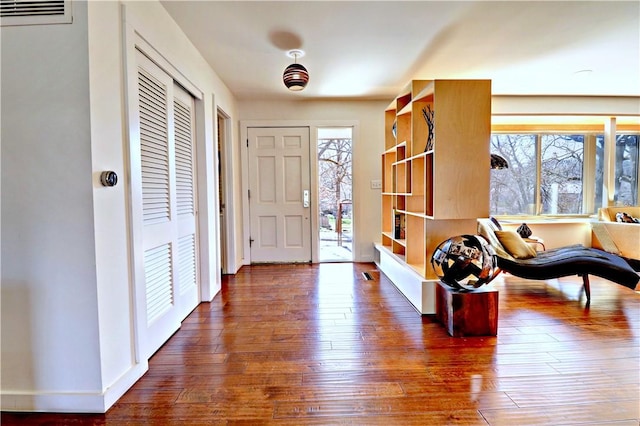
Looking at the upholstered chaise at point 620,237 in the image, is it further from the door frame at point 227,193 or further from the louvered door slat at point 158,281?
the louvered door slat at point 158,281

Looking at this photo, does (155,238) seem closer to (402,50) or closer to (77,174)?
(77,174)

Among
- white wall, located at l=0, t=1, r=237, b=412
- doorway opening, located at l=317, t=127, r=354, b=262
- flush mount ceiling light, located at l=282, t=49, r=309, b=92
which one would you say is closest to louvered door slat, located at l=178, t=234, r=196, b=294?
white wall, located at l=0, t=1, r=237, b=412

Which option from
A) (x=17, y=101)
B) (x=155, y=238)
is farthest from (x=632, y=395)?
(x=17, y=101)

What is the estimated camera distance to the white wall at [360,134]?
462cm

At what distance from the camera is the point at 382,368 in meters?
1.90

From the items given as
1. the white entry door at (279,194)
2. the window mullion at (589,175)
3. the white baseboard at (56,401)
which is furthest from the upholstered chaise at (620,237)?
the white baseboard at (56,401)

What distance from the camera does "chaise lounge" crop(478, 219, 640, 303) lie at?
114 inches

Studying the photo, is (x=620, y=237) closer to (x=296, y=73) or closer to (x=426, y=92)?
(x=426, y=92)

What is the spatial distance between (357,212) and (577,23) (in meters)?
3.08

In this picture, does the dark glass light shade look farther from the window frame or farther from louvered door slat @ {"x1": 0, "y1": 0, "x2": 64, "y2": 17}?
the window frame

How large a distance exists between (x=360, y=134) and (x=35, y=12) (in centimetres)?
377

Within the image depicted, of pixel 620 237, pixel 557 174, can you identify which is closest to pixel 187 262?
pixel 620 237

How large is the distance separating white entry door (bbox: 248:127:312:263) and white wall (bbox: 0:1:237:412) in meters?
3.05

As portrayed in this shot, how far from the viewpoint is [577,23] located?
255cm
